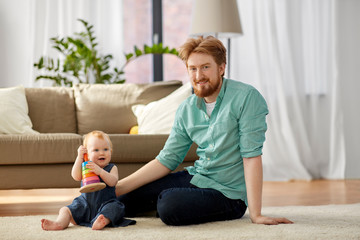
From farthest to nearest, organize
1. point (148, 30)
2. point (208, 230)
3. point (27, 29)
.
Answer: point (148, 30), point (27, 29), point (208, 230)

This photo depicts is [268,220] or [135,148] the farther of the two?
[135,148]

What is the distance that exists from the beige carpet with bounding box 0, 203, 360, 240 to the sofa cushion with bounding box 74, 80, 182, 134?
53.2 inches

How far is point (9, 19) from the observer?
14.8ft

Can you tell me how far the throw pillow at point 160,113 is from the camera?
3.13 metres

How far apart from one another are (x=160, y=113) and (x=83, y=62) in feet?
4.73

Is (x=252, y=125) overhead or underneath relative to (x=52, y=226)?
overhead

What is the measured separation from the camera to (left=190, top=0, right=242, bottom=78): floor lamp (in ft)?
11.9

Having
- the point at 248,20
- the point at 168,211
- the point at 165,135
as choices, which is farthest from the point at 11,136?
the point at 248,20

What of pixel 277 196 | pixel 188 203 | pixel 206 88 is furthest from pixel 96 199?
pixel 277 196

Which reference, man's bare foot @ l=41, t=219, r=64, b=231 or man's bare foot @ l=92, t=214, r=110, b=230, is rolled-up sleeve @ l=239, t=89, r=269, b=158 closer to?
man's bare foot @ l=92, t=214, r=110, b=230

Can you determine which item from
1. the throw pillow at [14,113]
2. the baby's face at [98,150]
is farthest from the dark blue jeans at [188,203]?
the throw pillow at [14,113]

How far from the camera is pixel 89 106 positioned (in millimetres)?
3516

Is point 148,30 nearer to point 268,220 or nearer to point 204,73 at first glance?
point 204,73

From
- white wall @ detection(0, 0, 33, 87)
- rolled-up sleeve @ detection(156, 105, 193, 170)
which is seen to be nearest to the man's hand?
rolled-up sleeve @ detection(156, 105, 193, 170)
